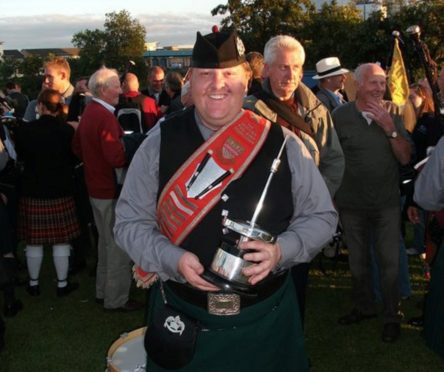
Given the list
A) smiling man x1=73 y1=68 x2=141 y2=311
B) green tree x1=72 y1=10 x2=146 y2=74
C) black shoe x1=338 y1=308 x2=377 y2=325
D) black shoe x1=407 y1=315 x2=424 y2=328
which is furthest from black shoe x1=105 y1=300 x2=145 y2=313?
green tree x1=72 y1=10 x2=146 y2=74

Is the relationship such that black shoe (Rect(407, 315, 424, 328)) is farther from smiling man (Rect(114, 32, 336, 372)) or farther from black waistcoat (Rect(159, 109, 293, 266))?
black waistcoat (Rect(159, 109, 293, 266))

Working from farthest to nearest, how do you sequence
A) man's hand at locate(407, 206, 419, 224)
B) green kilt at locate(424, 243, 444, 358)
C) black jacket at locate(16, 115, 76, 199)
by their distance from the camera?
black jacket at locate(16, 115, 76, 199) → man's hand at locate(407, 206, 419, 224) → green kilt at locate(424, 243, 444, 358)

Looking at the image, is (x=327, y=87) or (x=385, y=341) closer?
(x=385, y=341)

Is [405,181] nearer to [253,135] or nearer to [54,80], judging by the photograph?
[253,135]

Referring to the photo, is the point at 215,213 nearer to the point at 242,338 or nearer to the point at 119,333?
the point at 242,338

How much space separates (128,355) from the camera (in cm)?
306

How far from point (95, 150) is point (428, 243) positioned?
2793 millimetres

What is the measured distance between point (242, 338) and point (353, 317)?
2.69 metres

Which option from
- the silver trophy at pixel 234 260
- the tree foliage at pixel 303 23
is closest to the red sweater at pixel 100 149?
the silver trophy at pixel 234 260

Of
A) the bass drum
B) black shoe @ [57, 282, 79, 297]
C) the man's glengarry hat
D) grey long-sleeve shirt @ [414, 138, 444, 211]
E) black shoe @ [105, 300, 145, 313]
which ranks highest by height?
the man's glengarry hat

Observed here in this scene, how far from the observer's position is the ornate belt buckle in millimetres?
2072

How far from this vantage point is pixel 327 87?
19.9ft

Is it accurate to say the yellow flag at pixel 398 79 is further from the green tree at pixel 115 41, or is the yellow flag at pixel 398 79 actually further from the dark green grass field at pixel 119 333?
the green tree at pixel 115 41

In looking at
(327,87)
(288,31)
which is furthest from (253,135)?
(288,31)
